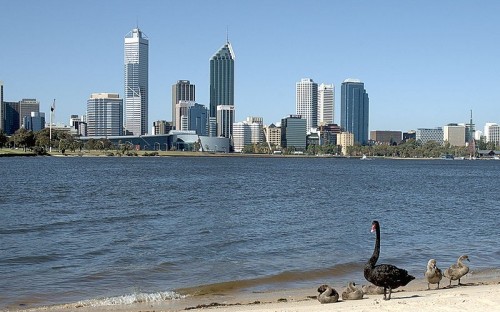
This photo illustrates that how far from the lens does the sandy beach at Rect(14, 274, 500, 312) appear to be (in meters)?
15.5

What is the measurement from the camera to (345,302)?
1697cm

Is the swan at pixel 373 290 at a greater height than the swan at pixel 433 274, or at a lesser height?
lesser

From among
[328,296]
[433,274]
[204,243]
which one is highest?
[433,274]

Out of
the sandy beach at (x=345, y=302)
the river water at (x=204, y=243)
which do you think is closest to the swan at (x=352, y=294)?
the sandy beach at (x=345, y=302)

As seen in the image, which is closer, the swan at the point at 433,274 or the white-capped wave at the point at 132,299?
the white-capped wave at the point at 132,299

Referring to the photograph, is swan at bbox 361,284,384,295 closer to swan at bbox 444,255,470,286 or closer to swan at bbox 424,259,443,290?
swan at bbox 424,259,443,290

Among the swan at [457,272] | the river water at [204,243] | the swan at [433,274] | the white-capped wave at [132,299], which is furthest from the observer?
the river water at [204,243]

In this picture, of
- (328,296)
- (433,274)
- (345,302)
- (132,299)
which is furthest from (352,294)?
(132,299)

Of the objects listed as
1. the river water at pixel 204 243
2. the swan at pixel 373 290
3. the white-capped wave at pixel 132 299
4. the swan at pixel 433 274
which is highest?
the swan at pixel 433 274

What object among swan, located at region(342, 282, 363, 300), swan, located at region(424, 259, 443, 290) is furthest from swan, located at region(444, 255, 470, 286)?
swan, located at region(342, 282, 363, 300)

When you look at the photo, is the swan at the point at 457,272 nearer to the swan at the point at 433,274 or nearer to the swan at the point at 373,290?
the swan at the point at 433,274

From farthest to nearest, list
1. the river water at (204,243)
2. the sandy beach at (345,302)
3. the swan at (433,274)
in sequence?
the river water at (204,243) → the swan at (433,274) → the sandy beach at (345,302)

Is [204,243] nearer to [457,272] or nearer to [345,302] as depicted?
[457,272]

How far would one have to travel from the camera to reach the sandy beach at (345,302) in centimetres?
1555
